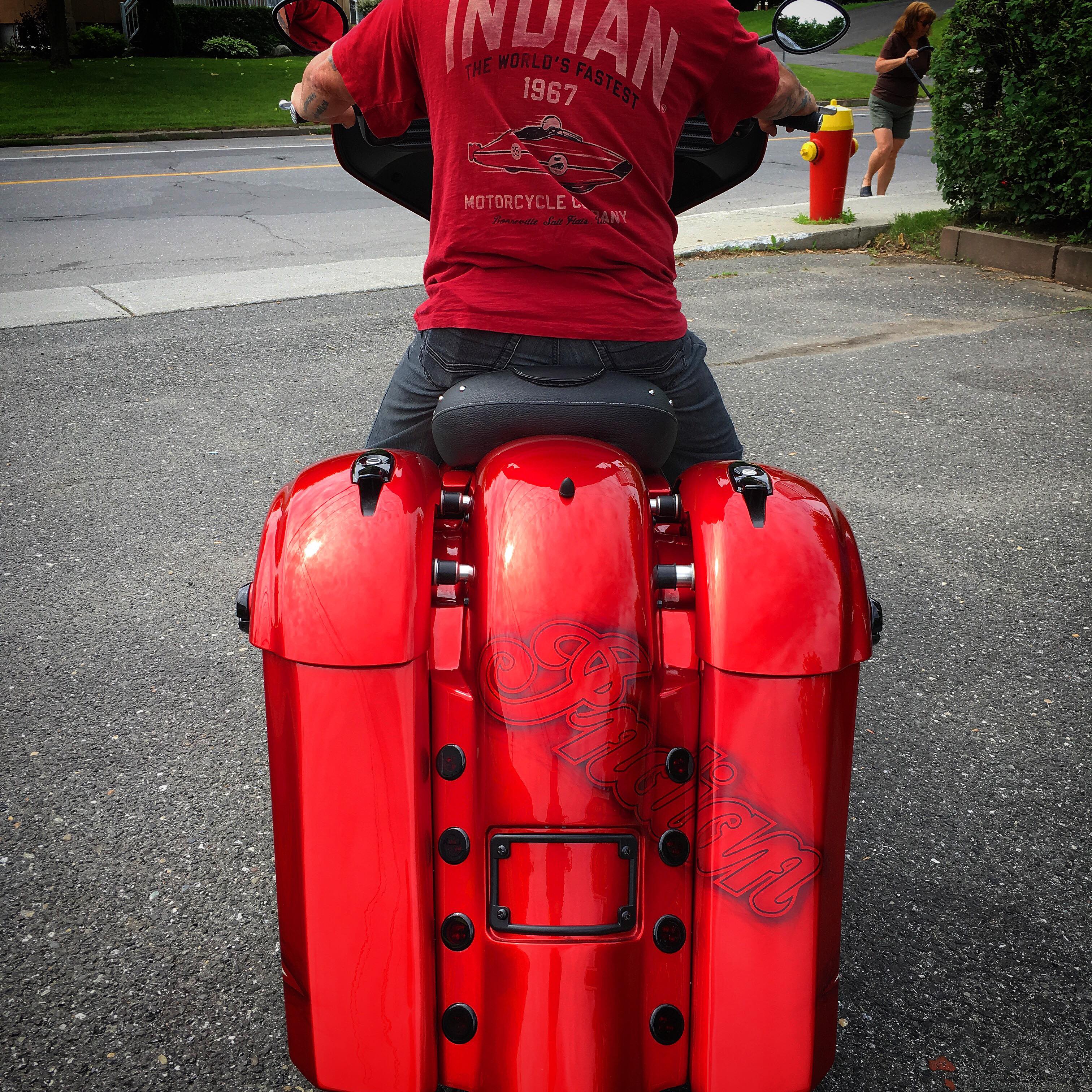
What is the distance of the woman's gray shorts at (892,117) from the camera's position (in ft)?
33.4

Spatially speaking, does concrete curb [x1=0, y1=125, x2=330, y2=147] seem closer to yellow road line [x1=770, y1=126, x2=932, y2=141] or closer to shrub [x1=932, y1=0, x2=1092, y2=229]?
yellow road line [x1=770, y1=126, x2=932, y2=141]

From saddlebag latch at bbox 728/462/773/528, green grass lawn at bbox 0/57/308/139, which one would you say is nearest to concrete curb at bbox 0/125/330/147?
green grass lawn at bbox 0/57/308/139

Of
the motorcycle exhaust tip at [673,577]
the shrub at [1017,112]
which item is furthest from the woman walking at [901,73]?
the motorcycle exhaust tip at [673,577]

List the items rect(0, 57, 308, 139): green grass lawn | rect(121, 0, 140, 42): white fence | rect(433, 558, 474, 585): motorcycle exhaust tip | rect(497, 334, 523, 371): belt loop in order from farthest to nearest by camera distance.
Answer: rect(121, 0, 140, 42): white fence, rect(0, 57, 308, 139): green grass lawn, rect(497, 334, 523, 371): belt loop, rect(433, 558, 474, 585): motorcycle exhaust tip

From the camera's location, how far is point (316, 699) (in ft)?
4.70

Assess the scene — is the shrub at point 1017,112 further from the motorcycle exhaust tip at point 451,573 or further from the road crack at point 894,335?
the motorcycle exhaust tip at point 451,573

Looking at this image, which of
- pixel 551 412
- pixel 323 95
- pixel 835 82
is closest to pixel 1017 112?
pixel 323 95

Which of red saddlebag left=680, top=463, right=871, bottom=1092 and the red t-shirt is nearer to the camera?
red saddlebag left=680, top=463, right=871, bottom=1092

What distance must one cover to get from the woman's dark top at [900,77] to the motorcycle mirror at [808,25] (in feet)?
29.4

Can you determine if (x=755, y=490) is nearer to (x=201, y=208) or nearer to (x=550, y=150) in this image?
(x=550, y=150)

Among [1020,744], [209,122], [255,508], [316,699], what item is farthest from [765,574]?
[209,122]

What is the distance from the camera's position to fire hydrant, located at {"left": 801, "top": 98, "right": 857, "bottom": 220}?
9.00 meters

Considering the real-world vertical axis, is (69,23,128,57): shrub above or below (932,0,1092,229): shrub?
above

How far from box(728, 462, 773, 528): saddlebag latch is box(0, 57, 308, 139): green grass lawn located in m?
17.9
